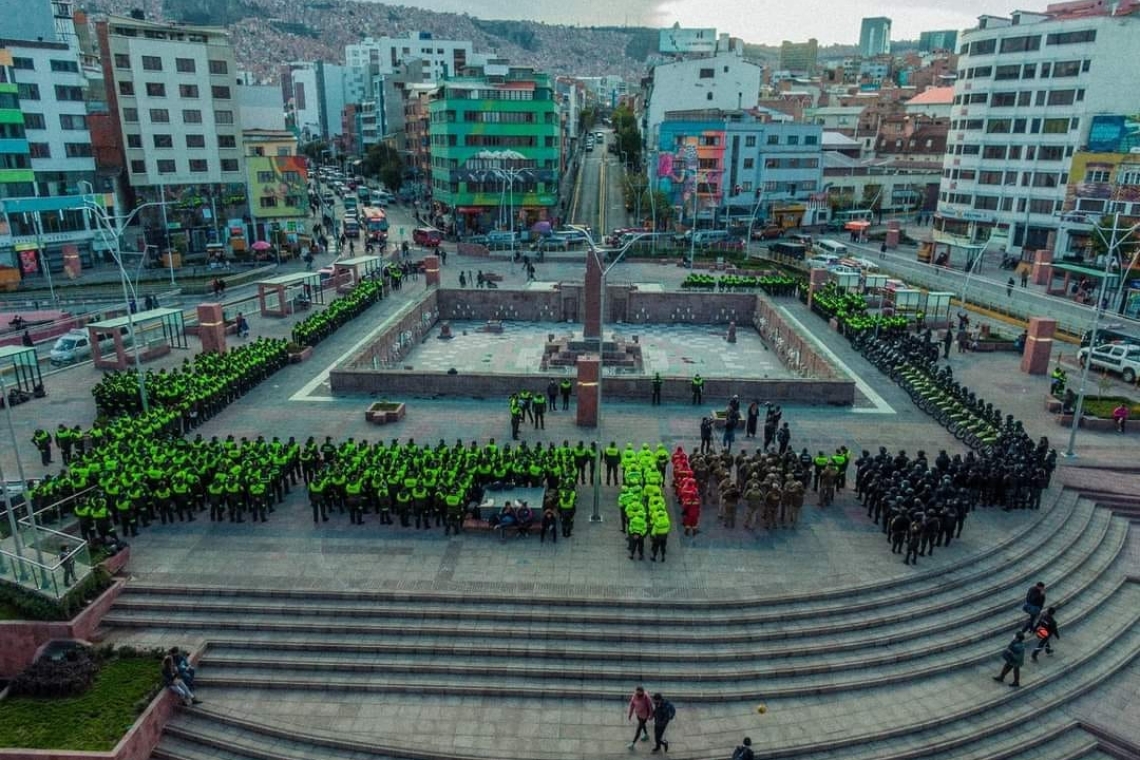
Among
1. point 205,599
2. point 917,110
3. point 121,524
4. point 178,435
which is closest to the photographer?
point 205,599

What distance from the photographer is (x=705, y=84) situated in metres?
86.9

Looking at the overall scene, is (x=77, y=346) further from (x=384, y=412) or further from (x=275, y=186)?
(x=275, y=186)

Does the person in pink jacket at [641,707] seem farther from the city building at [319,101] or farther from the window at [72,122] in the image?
the city building at [319,101]

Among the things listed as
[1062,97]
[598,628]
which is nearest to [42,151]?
[598,628]

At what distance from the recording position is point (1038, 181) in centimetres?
5922

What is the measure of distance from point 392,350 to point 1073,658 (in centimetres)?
2749

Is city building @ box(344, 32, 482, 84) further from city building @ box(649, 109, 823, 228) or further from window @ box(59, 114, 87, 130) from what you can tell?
window @ box(59, 114, 87, 130)

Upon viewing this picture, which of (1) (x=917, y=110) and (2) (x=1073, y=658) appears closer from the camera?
(2) (x=1073, y=658)

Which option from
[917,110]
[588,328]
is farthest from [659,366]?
[917,110]

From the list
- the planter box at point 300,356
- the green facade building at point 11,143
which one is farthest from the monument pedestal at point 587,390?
the green facade building at point 11,143

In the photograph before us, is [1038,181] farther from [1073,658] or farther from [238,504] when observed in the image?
[238,504]

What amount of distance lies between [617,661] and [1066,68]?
62390 mm

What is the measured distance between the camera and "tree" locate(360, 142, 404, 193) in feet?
317

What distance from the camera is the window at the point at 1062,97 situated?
5634 cm
